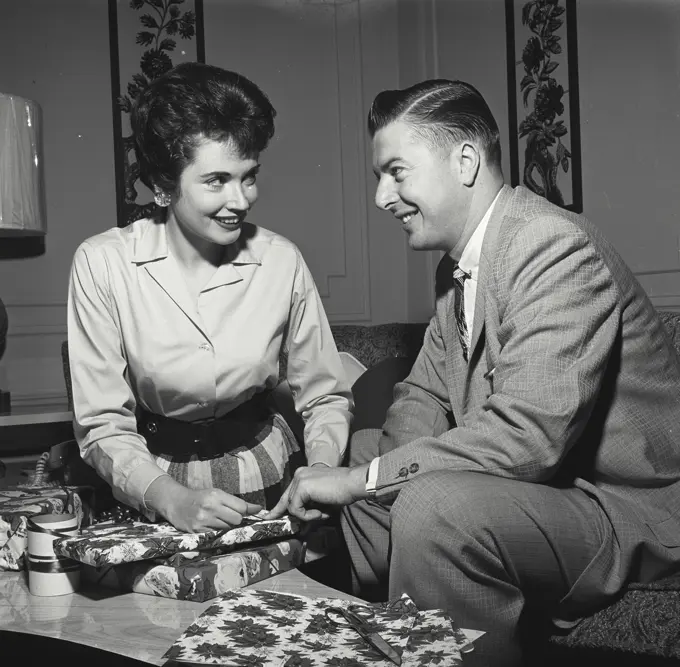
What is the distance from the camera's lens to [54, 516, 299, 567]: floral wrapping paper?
1549 mm

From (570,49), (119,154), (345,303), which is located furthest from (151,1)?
(570,49)

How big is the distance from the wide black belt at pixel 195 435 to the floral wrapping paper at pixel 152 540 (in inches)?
10.0

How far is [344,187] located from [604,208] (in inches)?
64.8

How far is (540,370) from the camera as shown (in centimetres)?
156

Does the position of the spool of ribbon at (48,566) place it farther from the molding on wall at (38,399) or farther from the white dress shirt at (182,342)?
the molding on wall at (38,399)

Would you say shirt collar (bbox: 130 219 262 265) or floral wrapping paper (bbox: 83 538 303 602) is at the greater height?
shirt collar (bbox: 130 219 262 265)

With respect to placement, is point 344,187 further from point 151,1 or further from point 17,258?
point 17,258

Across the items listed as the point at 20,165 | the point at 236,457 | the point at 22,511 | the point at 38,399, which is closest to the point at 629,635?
the point at 236,457

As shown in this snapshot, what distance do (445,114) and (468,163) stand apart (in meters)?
0.11

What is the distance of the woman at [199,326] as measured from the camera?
6.40ft

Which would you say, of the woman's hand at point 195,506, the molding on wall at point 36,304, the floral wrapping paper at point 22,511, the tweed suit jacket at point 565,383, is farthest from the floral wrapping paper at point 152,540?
the molding on wall at point 36,304

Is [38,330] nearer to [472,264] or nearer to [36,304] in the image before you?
[36,304]

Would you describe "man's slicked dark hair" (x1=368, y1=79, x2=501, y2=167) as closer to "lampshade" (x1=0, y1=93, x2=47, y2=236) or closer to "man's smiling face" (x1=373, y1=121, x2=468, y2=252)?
"man's smiling face" (x1=373, y1=121, x2=468, y2=252)

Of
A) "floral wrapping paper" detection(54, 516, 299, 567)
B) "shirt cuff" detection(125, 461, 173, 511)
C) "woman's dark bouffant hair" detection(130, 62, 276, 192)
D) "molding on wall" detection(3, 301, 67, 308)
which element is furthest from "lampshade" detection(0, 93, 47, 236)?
"floral wrapping paper" detection(54, 516, 299, 567)
